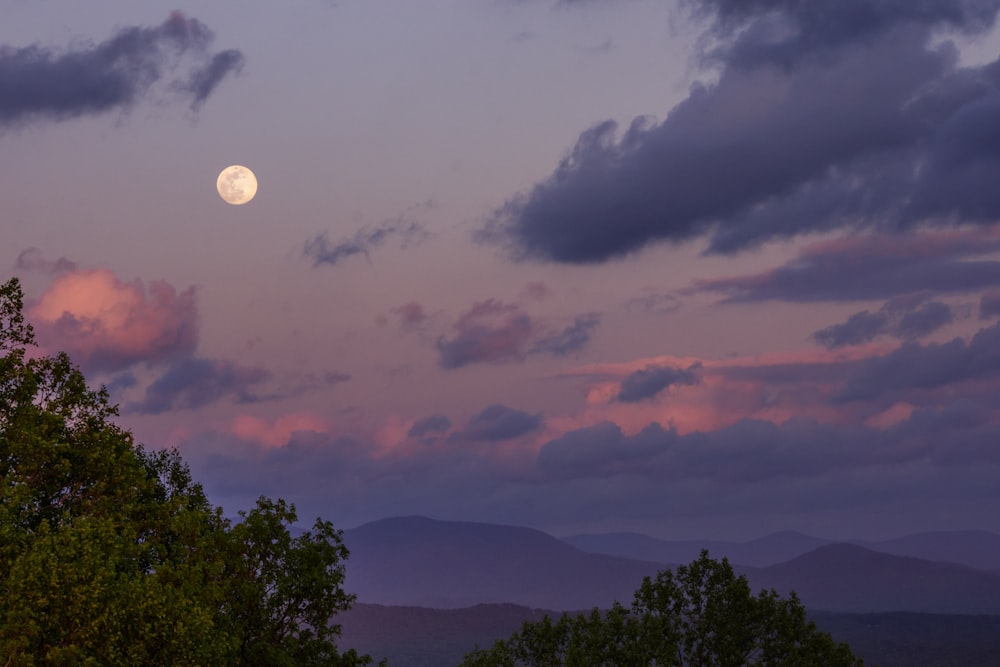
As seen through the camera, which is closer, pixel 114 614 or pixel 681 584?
pixel 114 614

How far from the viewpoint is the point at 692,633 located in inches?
2712

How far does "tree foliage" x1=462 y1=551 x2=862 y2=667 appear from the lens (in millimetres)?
66250

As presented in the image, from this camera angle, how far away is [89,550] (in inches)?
1259

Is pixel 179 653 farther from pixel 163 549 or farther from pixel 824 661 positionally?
pixel 824 661

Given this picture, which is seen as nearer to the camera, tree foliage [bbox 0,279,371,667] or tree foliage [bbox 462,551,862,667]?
tree foliage [bbox 0,279,371,667]

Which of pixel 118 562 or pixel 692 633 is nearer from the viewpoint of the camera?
pixel 118 562

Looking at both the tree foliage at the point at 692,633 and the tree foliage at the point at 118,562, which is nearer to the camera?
the tree foliage at the point at 118,562

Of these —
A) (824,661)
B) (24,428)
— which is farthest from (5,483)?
(824,661)

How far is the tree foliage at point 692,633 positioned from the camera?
217 feet

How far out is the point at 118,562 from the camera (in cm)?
3556

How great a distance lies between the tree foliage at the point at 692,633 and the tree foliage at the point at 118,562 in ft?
68.5

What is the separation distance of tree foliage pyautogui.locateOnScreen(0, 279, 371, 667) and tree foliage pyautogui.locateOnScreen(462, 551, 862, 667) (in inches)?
822

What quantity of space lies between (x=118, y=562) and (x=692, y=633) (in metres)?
42.0

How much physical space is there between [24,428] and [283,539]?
11.7 meters
